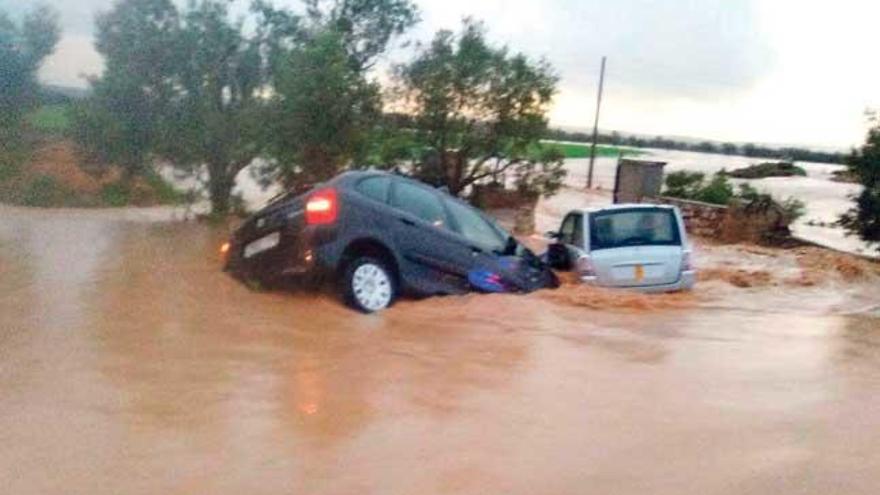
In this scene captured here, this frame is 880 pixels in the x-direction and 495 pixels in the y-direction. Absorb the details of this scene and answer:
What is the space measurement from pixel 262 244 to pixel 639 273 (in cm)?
434

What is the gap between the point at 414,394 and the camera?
25.2 ft

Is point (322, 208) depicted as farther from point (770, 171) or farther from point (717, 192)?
point (770, 171)

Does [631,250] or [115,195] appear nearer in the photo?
[631,250]

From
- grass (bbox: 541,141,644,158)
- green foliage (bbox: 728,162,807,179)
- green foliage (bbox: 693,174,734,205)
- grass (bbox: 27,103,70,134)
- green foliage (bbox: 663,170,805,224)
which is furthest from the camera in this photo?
green foliage (bbox: 728,162,807,179)

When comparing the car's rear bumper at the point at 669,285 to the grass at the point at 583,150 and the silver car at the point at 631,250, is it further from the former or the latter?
the grass at the point at 583,150

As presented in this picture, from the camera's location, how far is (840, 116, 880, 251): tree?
20.6 metres

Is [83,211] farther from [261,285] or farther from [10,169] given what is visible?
[261,285]

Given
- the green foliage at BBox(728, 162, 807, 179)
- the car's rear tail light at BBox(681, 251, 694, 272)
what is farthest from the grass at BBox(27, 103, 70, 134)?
the green foliage at BBox(728, 162, 807, 179)

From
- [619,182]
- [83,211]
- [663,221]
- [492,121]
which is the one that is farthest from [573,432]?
[619,182]

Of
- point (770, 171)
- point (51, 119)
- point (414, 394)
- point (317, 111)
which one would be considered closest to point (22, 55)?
point (51, 119)

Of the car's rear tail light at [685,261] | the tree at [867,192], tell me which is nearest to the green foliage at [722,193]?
the tree at [867,192]

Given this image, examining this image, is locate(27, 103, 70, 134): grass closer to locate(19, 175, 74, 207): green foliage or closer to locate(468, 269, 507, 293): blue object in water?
locate(19, 175, 74, 207): green foliage

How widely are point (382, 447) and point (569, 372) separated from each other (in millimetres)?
2621

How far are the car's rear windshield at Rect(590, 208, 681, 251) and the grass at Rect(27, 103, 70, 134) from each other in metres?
11.4
